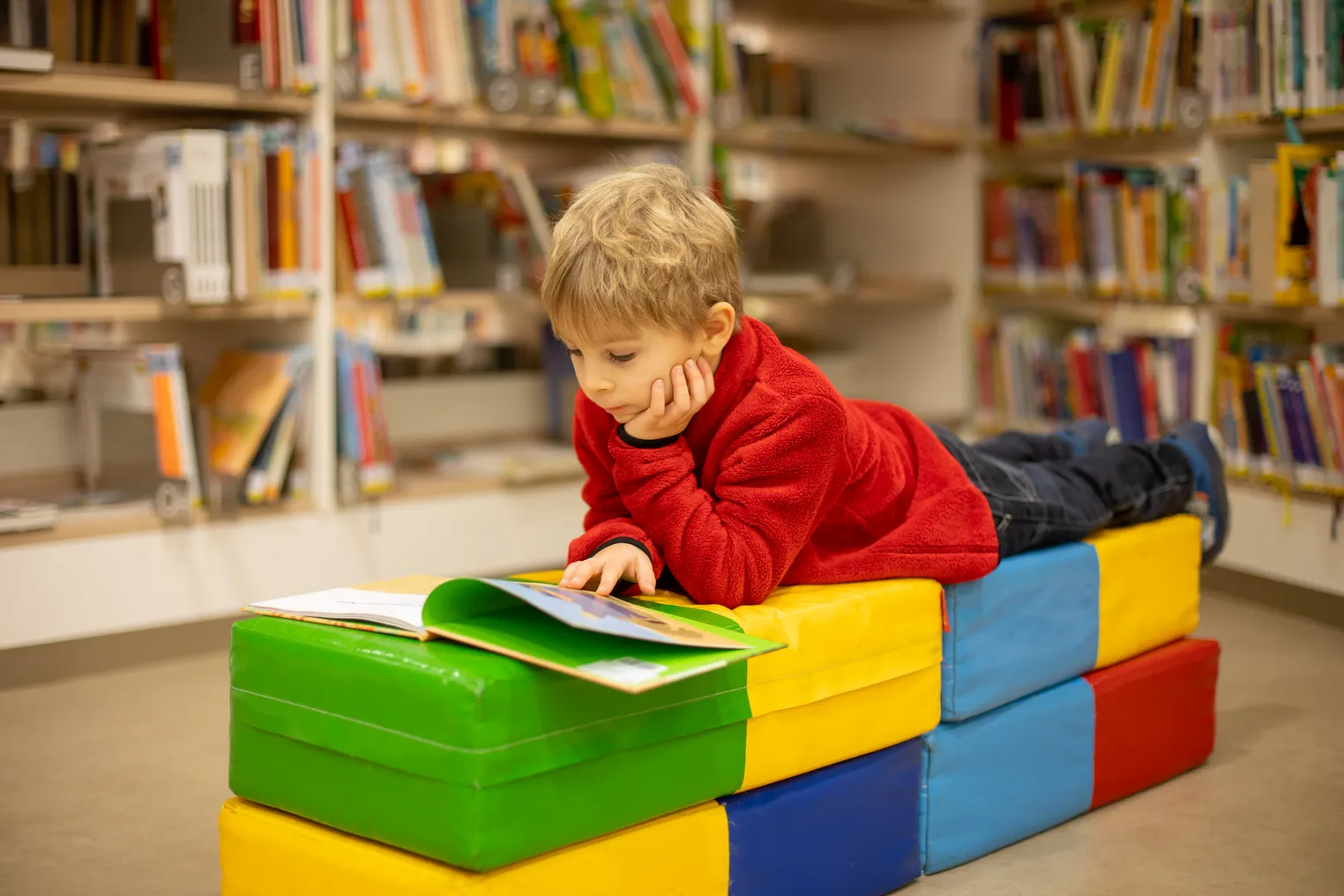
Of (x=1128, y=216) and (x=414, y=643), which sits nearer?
(x=414, y=643)

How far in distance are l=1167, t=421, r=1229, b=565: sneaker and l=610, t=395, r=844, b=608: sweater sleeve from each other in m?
0.93

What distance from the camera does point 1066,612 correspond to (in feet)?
6.17

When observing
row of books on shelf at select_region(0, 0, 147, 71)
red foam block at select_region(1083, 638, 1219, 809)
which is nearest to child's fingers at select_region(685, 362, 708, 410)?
red foam block at select_region(1083, 638, 1219, 809)

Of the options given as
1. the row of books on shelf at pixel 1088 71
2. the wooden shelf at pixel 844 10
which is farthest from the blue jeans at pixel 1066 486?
the wooden shelf at pixel 844 10

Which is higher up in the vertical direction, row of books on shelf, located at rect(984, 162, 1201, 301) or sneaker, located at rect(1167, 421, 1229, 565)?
row of books on shelf, located at rect(984, 162, 1201, 301)

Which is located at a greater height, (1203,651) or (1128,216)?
(1128,216)

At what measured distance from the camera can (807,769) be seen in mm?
1565

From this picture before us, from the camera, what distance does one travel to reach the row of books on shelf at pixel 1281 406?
10.0ft

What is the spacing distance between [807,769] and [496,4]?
229cm

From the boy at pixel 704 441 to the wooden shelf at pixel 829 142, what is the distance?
7.17 feet

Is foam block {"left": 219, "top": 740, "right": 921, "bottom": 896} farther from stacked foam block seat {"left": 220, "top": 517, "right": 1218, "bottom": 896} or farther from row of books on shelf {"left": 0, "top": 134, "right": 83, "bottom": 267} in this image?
row of books on shelf {"left": 0, "top": 134, "right": 83, "bottom": 267}

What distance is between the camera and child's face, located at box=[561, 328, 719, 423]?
4.92ft

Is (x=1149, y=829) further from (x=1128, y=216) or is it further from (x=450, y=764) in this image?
(x=1128, y=216)

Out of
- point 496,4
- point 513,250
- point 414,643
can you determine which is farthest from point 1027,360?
point 414,643
